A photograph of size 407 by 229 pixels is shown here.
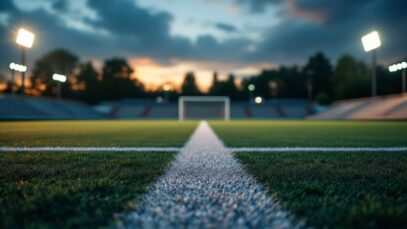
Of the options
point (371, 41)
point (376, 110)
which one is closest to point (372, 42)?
point (371, 41)

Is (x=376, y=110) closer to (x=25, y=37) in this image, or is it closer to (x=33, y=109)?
(x=25, y=37)

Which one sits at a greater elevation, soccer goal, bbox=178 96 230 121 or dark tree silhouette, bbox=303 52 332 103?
dark tree silhouette, bbox=303 52 332 103

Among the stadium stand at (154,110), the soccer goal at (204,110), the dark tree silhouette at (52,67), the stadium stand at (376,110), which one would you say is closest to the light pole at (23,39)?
the stadium stand at (154,110)

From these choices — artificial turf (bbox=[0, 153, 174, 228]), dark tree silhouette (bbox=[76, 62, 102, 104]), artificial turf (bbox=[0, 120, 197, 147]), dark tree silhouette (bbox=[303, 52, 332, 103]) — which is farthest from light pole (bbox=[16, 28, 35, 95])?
dark tree silhouette (bbox=[303, 52, 332, 103])

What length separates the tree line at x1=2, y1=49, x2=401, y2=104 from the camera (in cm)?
4456

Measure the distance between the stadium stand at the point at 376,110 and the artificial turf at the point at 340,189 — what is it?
2386 cm

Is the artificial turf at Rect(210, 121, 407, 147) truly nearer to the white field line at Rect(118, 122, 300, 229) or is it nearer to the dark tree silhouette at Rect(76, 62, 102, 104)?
the white field line at Rect(118, 122, 300, 229)

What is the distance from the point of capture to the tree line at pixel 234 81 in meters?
44.6

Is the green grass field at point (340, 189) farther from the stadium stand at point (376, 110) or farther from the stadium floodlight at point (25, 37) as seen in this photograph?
the stadium floodlight at point (25, 37)

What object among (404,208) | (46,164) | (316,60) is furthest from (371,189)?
(316,60)

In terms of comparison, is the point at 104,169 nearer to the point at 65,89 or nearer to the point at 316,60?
the point at 65,89

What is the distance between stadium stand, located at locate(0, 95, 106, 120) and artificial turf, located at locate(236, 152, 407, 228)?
83.2ft

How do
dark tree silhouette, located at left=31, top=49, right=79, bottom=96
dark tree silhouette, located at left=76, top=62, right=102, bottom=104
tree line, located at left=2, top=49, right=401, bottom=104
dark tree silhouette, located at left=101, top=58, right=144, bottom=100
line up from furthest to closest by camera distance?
dark tree silhouette, located at left=101, top=58, right=144, bottom=100, dark tree silhouette, located at left=76, top=62, right=102, bottom=104, dark tree silhouette, located at left=31, top=49, right=79, bottom=96, tree line, located at left=2, top=49, right=401, bottom=104

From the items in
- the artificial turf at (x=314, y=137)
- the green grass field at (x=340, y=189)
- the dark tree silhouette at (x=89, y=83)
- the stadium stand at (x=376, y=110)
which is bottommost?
the artificial turf at (x=314, y=137)
